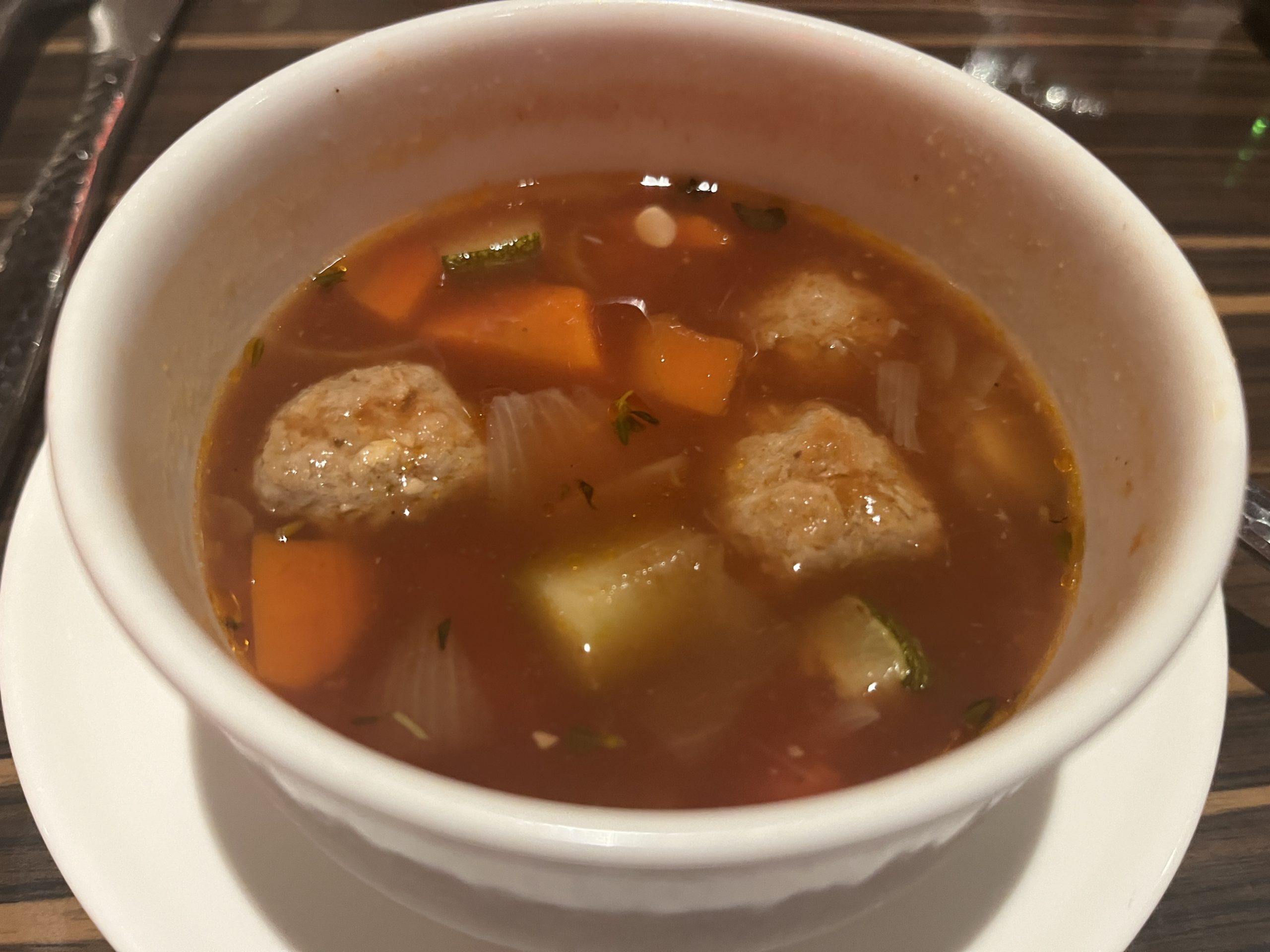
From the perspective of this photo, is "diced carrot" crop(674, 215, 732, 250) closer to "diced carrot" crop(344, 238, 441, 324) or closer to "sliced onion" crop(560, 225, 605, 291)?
"sliced onion" crop(560, 225, 605, 291)

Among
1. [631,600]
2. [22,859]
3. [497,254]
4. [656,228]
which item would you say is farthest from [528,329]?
[22,859]

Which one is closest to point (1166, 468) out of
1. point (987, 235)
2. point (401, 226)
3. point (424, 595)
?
point (987, 235)

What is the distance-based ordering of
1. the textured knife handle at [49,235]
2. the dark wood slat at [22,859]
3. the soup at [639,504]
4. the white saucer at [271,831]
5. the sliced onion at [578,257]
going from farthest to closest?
1. the textured knife handle at [49,235]
2. the sliced onion at [578,257]
3. the dark wood slat at [22,859]
4. the soup at [639,504]
5. the white saucer at [271,831]

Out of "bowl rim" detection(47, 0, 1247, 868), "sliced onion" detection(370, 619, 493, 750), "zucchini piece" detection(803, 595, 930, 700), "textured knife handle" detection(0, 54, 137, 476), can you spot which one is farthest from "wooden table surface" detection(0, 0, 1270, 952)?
"sliced onion" detection(370, 619, 493, 750)

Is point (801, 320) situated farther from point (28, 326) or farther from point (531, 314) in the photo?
point (28, 326)

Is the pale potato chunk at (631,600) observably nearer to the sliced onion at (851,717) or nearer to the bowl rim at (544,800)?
the sliced onion at (851,717)

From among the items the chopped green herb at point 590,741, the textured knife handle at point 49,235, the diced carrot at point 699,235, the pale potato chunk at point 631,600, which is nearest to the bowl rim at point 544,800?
the chopped green herb at point 590,741

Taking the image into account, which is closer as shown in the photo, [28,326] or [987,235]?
[987,235]
